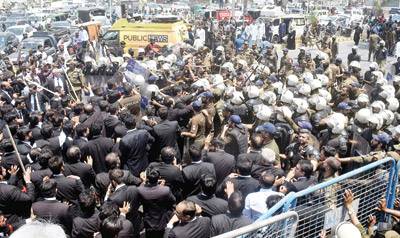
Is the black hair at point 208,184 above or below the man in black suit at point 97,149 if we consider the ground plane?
above

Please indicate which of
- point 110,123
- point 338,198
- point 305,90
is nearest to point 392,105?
point 305,90

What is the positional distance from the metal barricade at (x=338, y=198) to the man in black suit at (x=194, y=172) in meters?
1.77

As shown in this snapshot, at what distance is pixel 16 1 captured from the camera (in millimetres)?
64812

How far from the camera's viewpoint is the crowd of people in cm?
556

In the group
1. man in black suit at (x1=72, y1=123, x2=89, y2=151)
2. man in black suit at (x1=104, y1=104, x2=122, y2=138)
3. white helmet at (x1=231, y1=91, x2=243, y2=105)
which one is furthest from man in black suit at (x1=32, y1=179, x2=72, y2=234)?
white helmet at (x1=231, y1=91, x2=243, y2=105)

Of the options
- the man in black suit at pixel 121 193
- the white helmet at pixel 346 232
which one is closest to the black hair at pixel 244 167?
the man in black suit at pixel 121 193

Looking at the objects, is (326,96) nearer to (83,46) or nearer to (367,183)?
(367,183)

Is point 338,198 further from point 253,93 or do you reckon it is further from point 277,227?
point 253,93

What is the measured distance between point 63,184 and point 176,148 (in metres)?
2.77

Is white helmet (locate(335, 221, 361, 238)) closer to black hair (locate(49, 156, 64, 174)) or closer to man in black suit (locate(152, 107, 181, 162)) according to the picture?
black hair (locate(49, 156, 64, 174))

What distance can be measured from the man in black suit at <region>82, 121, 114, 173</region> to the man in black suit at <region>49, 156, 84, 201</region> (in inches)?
50.9

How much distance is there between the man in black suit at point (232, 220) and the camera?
5.04m

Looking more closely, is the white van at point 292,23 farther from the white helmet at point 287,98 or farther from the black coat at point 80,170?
the black coat at point 80,170

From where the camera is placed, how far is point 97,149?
25.3 ft
